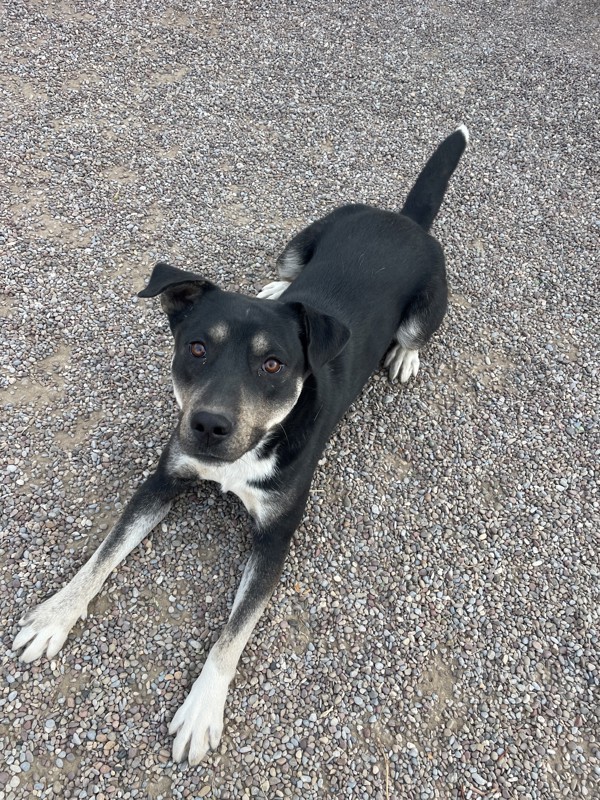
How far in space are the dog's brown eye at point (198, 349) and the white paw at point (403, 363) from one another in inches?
102

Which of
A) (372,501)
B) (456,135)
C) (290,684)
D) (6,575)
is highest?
(456,135)

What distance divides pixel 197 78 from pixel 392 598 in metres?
7.71

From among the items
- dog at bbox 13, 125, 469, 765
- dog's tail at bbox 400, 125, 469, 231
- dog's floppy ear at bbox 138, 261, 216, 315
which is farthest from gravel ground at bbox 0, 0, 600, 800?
dog's floppy ear at bbox 138, 261, 216, 315

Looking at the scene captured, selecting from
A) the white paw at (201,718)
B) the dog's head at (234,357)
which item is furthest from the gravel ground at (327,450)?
the dog's head at (234,357)

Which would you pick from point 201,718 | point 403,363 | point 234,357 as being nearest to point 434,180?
point 403,363

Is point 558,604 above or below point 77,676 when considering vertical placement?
above

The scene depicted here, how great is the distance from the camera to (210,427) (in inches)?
123

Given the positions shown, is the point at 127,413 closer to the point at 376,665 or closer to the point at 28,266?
the point at 28,266

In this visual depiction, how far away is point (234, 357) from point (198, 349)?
23 centimetres

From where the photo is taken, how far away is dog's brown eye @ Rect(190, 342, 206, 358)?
339 centimetres

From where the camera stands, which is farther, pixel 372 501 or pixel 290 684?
pixel 372 501

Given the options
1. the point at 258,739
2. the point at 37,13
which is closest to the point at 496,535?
the point at 258,739

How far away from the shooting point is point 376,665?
3.91m

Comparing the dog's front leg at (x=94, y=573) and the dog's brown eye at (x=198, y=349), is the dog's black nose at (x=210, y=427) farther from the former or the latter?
the dog's front leg at (x=94, y=573)
